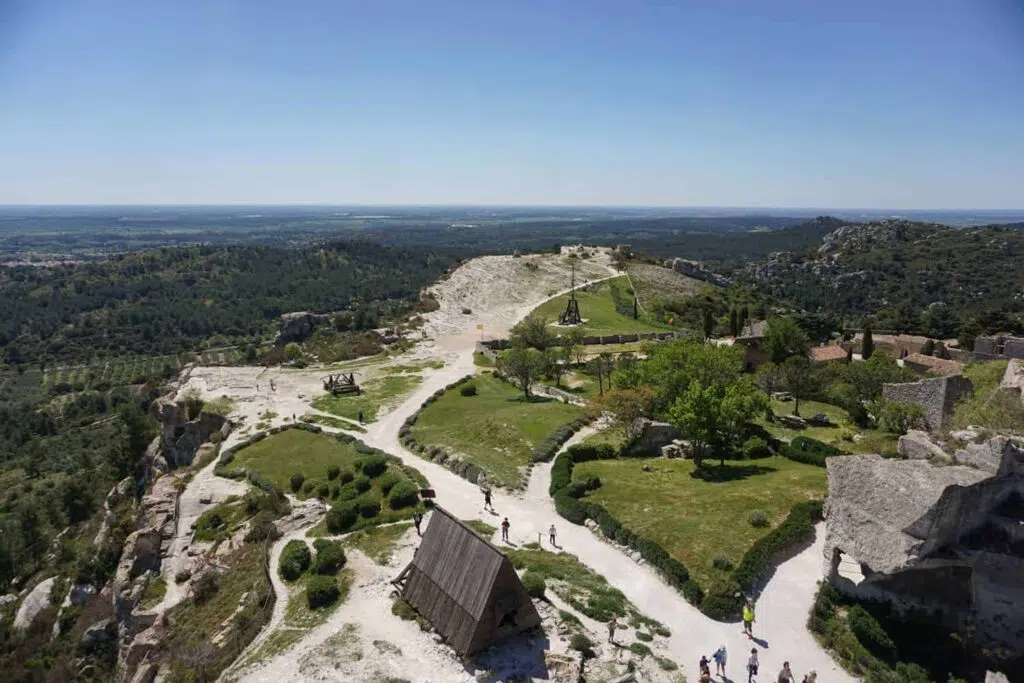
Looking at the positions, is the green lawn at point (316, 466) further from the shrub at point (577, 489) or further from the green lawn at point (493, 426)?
the shrub at point (577, 489)

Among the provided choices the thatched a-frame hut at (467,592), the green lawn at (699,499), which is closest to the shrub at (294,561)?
the thatched a-frame hut at (467,592)

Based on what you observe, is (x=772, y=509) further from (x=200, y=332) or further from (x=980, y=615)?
(x=200, y=332)

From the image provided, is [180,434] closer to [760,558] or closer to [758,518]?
[758,518]

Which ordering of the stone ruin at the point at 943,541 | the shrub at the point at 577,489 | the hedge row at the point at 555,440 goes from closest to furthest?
the stone ruin at the point at 943,541 < the shrub at the point at 577,489 < the hedge row at the point at 555,440

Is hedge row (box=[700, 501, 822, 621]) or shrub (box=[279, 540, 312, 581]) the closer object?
hedge row (box=[700, 501, 822, 621])

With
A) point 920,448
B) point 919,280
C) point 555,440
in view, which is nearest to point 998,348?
point 920,448

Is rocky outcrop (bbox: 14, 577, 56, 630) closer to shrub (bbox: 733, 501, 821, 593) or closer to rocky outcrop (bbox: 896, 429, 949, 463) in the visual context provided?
shrub (bbox: 733, 501, 821, 593)

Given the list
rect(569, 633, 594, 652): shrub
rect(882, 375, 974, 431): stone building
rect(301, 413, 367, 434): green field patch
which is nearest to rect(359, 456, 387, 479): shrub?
rect(301, 413, 367, 434): green field patch
